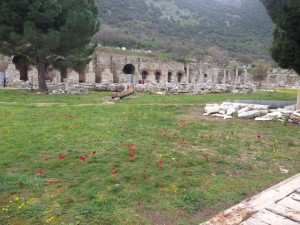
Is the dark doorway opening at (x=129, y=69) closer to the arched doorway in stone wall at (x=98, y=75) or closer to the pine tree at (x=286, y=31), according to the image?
the arched doorway in stone wall at (x=98, y=75)

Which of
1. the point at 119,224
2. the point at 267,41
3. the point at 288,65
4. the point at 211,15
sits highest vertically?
the point at 211,15

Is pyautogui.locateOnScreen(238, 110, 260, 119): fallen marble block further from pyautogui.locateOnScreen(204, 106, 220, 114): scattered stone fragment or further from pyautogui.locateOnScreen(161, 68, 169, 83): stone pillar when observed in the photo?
pyautogui.locateOnScreen(161, 68, 169, 83): stone pillar

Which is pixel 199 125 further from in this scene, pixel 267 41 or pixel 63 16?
pixel 267 41

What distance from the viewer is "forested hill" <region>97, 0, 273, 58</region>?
204 feet

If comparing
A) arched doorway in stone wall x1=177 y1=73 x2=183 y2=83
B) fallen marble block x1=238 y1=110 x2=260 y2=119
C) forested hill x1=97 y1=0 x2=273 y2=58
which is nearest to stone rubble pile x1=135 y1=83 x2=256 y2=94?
fallen marble block x1=238 y1=110 x2=260 y2=119

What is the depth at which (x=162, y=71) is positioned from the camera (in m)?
44.2

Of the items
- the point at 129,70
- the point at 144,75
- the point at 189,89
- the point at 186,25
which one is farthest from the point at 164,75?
the point at 186,25

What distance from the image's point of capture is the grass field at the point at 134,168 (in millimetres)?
4297

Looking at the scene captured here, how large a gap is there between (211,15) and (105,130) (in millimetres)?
89156

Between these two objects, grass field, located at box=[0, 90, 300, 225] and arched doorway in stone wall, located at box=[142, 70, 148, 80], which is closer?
grass field, located at box=[0, 90, 300, 225]

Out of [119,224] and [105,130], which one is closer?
[119,224]

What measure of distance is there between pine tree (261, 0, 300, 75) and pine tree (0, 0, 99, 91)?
1228 cm


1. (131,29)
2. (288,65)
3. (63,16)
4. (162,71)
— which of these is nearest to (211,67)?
(162,71)

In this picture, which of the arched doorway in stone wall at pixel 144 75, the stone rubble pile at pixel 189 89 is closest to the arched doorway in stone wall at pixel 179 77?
the arched doorway in stone wall at pixel 144 75
